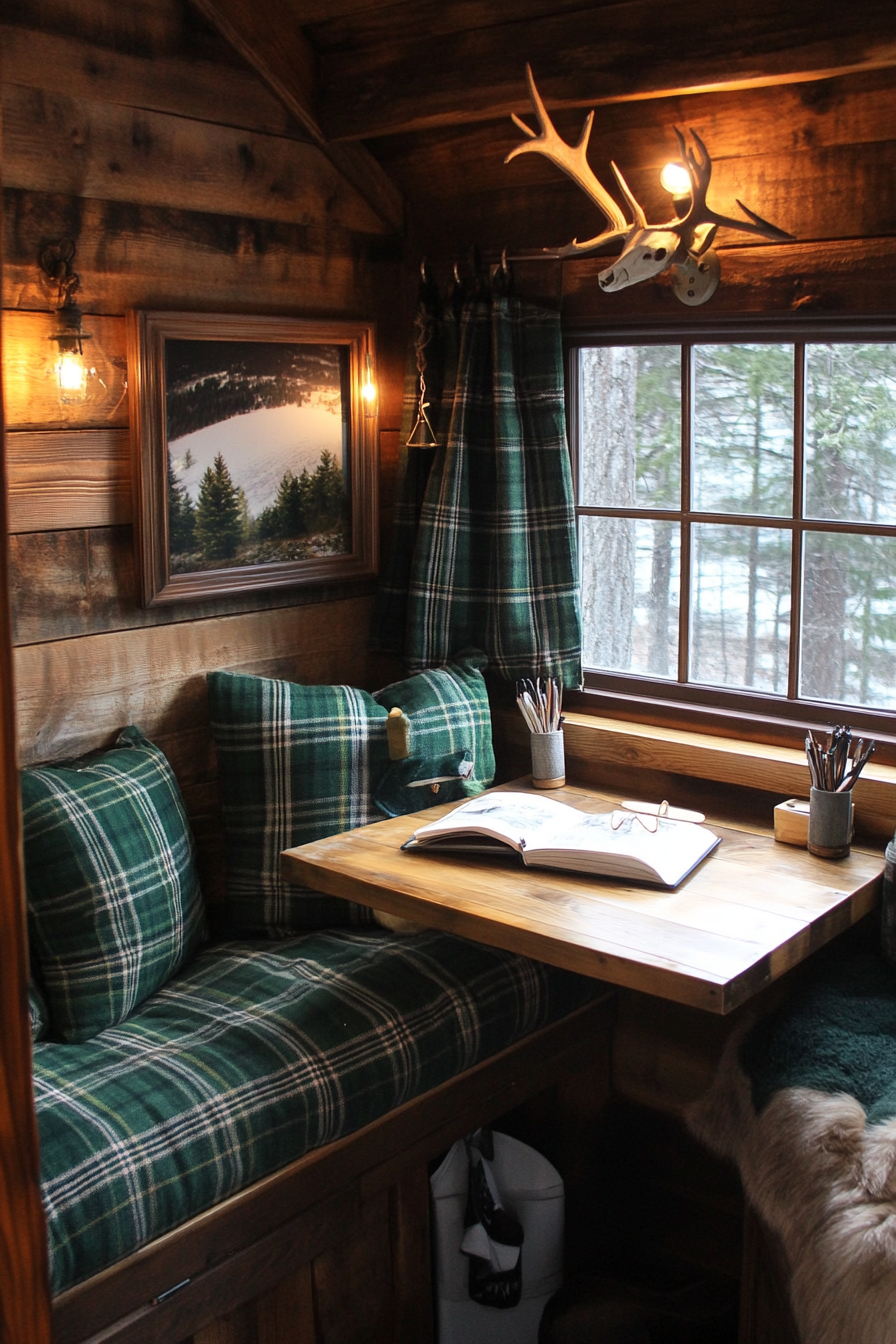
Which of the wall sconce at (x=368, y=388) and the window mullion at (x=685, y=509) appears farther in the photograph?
the wall sconce at (x=368, y=388)

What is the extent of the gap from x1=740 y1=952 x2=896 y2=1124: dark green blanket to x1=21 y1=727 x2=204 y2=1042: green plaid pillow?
3.70 ft

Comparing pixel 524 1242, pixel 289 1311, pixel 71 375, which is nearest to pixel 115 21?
pixel 71 375

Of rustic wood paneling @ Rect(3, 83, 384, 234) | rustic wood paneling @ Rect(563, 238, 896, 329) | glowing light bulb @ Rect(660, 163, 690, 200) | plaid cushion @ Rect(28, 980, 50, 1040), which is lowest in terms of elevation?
plaid cushion @ Rect(28, 980, 50, 1040)

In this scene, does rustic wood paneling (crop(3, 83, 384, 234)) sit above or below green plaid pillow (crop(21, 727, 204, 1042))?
above

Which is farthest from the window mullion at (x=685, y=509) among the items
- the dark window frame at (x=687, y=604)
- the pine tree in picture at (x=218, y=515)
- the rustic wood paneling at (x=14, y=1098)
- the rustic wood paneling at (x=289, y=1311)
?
the rustic wood paneling at (x=14, y=1098)

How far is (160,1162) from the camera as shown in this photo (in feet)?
6.40

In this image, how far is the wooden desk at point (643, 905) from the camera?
193 centimetres

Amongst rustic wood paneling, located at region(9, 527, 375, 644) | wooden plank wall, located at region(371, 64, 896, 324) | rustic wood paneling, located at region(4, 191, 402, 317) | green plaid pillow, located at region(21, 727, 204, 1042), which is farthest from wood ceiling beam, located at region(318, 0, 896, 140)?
green plaid pillow, located at region(21, 727, 204, 1042)

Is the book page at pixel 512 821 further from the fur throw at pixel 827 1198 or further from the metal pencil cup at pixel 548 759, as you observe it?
the fur throw at pixel 827 1198

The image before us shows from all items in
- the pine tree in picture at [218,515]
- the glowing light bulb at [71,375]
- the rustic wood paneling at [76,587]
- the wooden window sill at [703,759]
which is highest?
the glowing light bulb at [71,375]

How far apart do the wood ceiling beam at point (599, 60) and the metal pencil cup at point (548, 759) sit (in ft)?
4.33

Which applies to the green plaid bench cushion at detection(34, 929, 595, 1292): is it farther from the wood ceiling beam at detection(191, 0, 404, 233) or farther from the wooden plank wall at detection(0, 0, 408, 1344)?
the wood ceiling beam at detection(191, 0, 404, 233)

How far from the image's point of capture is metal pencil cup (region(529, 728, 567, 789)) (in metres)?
2.86

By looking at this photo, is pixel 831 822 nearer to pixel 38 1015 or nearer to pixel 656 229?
pixel 656 229
